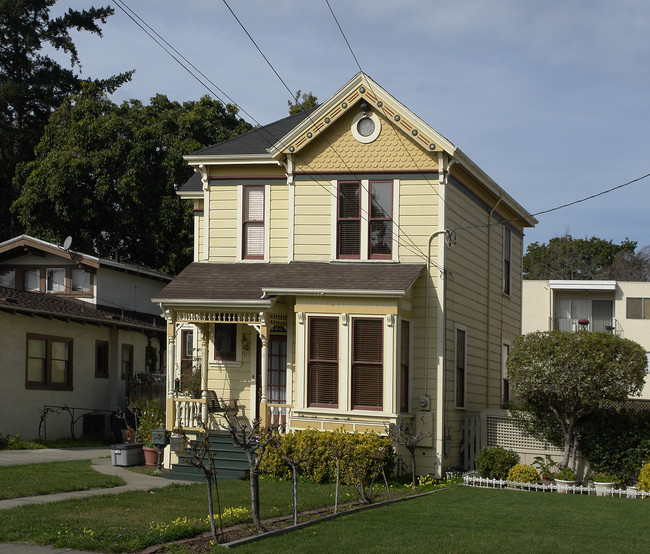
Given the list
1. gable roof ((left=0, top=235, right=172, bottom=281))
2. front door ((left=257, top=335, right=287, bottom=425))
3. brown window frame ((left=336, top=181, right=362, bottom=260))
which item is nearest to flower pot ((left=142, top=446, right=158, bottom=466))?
front door ((left=257, top=335, right=287, bottom=425))

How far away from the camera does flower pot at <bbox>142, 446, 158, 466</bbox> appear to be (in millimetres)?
19705

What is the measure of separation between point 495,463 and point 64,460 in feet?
32.4

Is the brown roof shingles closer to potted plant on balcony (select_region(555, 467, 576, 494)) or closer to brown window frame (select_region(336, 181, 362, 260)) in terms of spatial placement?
brown window frame (select_region(336, 181, 362, 260))

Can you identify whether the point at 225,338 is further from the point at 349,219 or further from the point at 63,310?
the point at 63,310

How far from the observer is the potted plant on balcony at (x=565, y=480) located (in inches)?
699

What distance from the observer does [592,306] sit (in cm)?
4734

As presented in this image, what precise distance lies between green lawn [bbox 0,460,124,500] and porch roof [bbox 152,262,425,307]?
4.01 metres

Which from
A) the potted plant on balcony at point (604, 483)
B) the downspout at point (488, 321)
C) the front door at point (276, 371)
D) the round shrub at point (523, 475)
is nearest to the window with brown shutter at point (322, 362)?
the front door at point (276, 371)

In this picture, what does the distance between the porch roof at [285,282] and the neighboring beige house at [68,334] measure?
6.68m

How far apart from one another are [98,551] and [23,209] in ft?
95.1

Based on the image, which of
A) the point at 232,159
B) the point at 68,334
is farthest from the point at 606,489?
the point at 68,334

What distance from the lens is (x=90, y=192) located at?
37812 millimetres

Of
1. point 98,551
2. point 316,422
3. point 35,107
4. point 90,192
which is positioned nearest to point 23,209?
point 90,192

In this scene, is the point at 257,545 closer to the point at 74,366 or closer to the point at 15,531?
the point at 15,531
